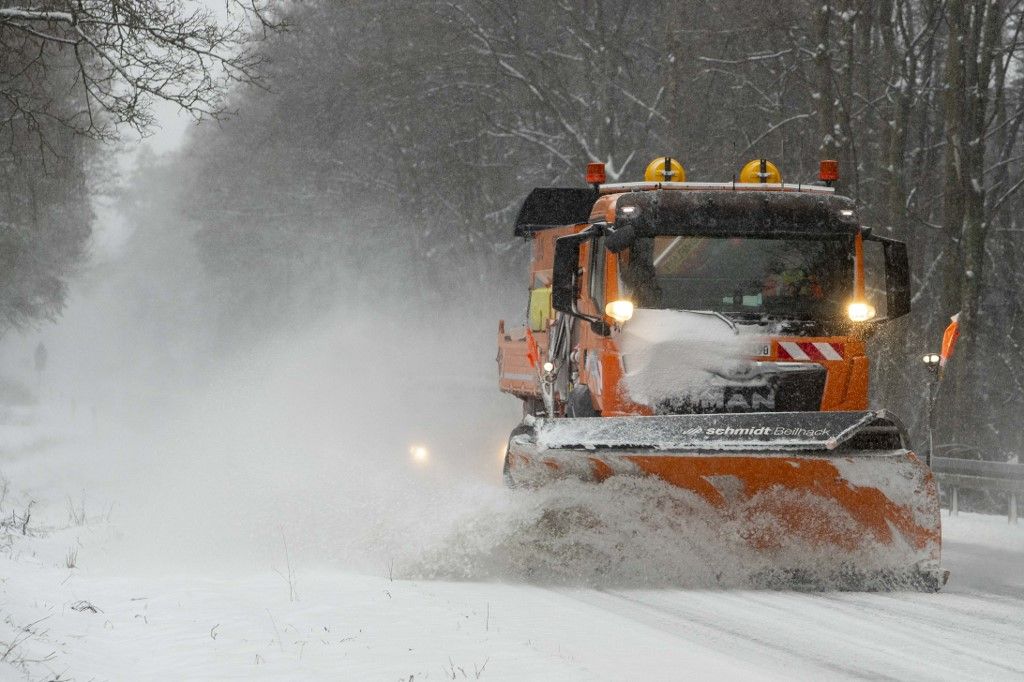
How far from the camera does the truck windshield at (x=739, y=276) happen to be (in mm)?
8648

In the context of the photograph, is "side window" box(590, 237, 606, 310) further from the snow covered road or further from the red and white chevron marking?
the snow covered road

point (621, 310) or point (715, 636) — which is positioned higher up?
point (621, 310)

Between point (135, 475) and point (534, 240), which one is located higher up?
point (534, 240)

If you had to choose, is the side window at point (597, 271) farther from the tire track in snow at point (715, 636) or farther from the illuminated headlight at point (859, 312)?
the tire track in snow at point (715, 636)

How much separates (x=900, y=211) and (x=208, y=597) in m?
13.3

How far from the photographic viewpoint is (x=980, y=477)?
12.3 meters

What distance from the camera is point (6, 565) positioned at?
25.7 feet

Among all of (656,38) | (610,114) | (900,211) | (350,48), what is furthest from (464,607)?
(350,48)

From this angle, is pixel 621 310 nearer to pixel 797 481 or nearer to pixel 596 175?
pixel 797 481

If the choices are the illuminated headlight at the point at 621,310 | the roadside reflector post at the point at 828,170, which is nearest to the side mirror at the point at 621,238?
the illuminated headlight at the point at 621,310

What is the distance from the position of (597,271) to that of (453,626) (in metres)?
3.65

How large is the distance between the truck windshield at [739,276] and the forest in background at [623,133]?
16.7 ft

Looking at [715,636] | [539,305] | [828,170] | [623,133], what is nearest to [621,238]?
[828,170]

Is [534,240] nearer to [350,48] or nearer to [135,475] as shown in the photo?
[135,475]
